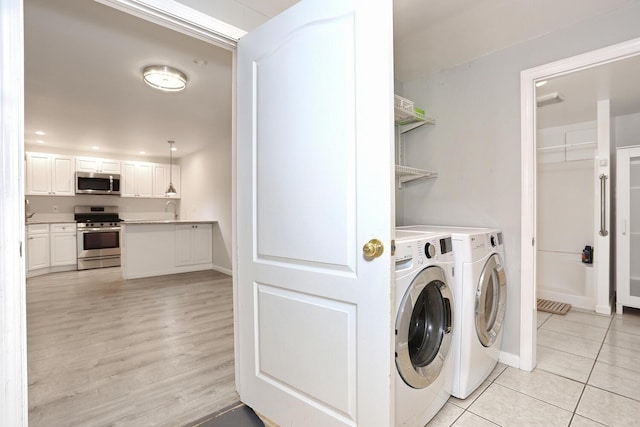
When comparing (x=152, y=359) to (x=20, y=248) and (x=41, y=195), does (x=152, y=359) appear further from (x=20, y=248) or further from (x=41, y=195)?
(x=41, y=195)

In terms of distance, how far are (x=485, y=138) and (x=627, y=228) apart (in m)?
2.24

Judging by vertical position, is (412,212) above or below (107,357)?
above

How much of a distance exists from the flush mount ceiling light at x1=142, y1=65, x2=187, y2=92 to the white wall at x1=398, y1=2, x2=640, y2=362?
7.07 feet

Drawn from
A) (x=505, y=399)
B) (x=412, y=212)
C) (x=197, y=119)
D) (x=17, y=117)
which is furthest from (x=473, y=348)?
(x=197, y=119)

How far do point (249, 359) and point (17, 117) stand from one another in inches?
57.1

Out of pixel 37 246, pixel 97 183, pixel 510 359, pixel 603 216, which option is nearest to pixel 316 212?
pixel 510 359

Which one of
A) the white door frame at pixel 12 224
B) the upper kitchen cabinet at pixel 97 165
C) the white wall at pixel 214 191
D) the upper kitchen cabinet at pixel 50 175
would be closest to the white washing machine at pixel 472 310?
the white door frame at pixel 12 224

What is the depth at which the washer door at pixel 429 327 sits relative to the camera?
1.40m

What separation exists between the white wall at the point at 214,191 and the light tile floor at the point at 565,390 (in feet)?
14.2

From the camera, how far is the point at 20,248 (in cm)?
106

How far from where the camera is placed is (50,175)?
18.6ft

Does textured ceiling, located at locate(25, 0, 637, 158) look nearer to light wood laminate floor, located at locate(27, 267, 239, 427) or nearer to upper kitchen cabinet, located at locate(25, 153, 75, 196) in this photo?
upper kitchen cabinet, located at locate(25, 153, 75, 196)

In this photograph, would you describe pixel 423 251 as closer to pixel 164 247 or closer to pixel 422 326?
pixel 422 326

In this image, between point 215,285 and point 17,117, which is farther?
point 215,285
